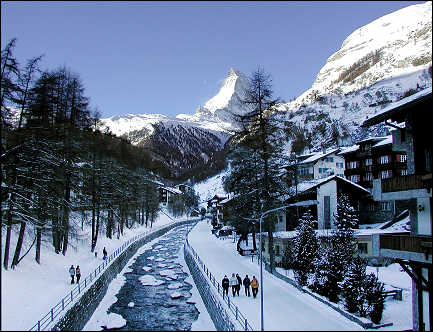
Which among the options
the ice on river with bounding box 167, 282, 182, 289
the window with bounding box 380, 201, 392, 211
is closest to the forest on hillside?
the ice on river with bounding box 167, 282, 182, 289

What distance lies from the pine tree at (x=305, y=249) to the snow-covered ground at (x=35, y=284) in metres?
17.8

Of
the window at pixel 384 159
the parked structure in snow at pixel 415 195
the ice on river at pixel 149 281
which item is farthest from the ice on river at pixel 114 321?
the window at pixel 384 159

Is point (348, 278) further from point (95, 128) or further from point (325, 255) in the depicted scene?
point (95, 128)

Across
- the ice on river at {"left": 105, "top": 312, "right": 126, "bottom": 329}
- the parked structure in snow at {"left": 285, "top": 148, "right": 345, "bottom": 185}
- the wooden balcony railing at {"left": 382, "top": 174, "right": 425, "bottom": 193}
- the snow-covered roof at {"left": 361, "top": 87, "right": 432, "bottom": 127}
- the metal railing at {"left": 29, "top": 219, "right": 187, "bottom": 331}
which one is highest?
the parked structure in snow at {"left": 285, "top": 148, "right": 345, "bottom": 185}

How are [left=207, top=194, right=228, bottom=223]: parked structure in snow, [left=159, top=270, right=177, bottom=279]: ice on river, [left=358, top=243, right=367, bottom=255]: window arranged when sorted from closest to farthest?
[left=358, top=243, right=367, bottom=255]: window → [left=159, top=270, right=177, bottom=279]: ice on river → [left=207, top=194, right=228, bottom=223]: parked structure in snow

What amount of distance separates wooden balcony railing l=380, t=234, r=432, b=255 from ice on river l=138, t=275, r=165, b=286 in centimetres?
2401

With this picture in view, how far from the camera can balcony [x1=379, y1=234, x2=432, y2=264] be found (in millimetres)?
14220

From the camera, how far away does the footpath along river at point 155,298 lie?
922 inches

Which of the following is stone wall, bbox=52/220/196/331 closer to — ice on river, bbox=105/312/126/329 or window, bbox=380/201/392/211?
ice on river, bbox=105/312/126/329

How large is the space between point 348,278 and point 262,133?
15.2 m

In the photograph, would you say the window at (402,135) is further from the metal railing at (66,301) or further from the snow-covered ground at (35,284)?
the metal railing at (66,301)

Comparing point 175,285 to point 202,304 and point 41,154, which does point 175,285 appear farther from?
point 41,154

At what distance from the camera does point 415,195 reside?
14859mm

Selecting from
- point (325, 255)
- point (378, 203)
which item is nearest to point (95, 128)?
point (325, 255)
